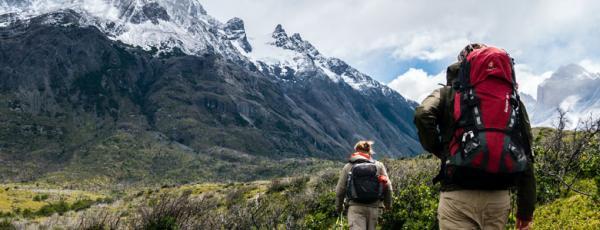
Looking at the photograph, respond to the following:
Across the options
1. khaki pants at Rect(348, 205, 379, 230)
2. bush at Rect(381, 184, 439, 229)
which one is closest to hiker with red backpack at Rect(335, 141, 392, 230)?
khaki pants at Rect(348, 205, 379, 230)

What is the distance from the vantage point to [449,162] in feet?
13.5

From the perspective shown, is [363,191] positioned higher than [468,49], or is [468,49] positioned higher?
[468,49]

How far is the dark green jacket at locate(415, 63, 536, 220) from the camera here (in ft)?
13.9

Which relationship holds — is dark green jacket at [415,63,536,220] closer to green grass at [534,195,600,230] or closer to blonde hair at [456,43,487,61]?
blonde hair at [456,43,487,61]

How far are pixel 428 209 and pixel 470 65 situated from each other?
6131 millimetres

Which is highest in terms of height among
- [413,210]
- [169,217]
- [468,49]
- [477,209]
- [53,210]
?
[468,49]

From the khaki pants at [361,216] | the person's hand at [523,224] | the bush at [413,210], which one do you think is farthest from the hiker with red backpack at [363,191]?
the person's hand at [523,224]

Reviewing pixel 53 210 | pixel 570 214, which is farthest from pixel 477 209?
pixel 53 210

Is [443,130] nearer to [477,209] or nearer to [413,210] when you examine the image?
[477,209]

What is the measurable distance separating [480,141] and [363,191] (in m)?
4.19

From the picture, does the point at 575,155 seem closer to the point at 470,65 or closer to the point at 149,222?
the point at 470,65

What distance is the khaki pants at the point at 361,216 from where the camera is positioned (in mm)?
8055

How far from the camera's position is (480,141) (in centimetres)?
Result: 388

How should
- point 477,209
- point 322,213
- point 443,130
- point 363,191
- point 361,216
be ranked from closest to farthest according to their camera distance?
point 477,209 → point 443,130 → point 363,191 → point 361,216 → point 322,213
